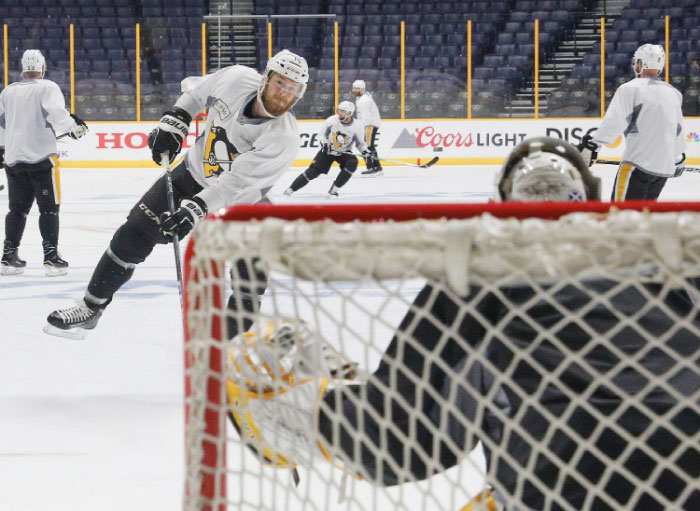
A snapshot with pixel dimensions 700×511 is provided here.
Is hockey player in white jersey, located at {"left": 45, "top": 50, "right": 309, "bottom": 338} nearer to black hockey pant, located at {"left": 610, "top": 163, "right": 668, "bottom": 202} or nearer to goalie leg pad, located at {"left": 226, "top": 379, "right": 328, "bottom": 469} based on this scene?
goalie leg pad, located at {"left": 226, "top": 379, "right": 328, "bottom": 469}

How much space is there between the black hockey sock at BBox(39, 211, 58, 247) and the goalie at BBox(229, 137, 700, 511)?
13.3 feet

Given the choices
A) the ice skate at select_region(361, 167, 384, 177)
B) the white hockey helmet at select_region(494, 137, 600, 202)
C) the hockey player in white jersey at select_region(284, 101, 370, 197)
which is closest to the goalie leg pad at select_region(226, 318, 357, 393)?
the white hockey helmet at select_region(494, 137, 600, 202)

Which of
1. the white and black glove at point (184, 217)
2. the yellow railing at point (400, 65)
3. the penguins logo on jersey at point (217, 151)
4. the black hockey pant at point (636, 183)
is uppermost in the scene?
the yellow railing at point (400, 65)

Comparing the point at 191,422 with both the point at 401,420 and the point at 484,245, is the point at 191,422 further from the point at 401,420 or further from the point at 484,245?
the point at 484,245

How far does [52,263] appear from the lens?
16.5 feet

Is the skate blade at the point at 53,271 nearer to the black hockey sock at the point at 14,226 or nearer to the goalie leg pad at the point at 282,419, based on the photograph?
the black hockey sock at the point at 14,226

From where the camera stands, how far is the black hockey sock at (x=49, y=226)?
198 inches

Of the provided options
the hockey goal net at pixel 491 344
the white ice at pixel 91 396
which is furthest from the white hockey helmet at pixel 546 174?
the white ice at pixel 91 396

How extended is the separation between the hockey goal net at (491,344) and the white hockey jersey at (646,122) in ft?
12.5

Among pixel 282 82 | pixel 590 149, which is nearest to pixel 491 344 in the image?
pixel 282 82

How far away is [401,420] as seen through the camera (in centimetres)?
118

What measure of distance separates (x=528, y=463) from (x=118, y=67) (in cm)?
1280

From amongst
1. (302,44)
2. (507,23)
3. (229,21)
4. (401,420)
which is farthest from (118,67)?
(401,420)

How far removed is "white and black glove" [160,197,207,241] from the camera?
3039 mm
